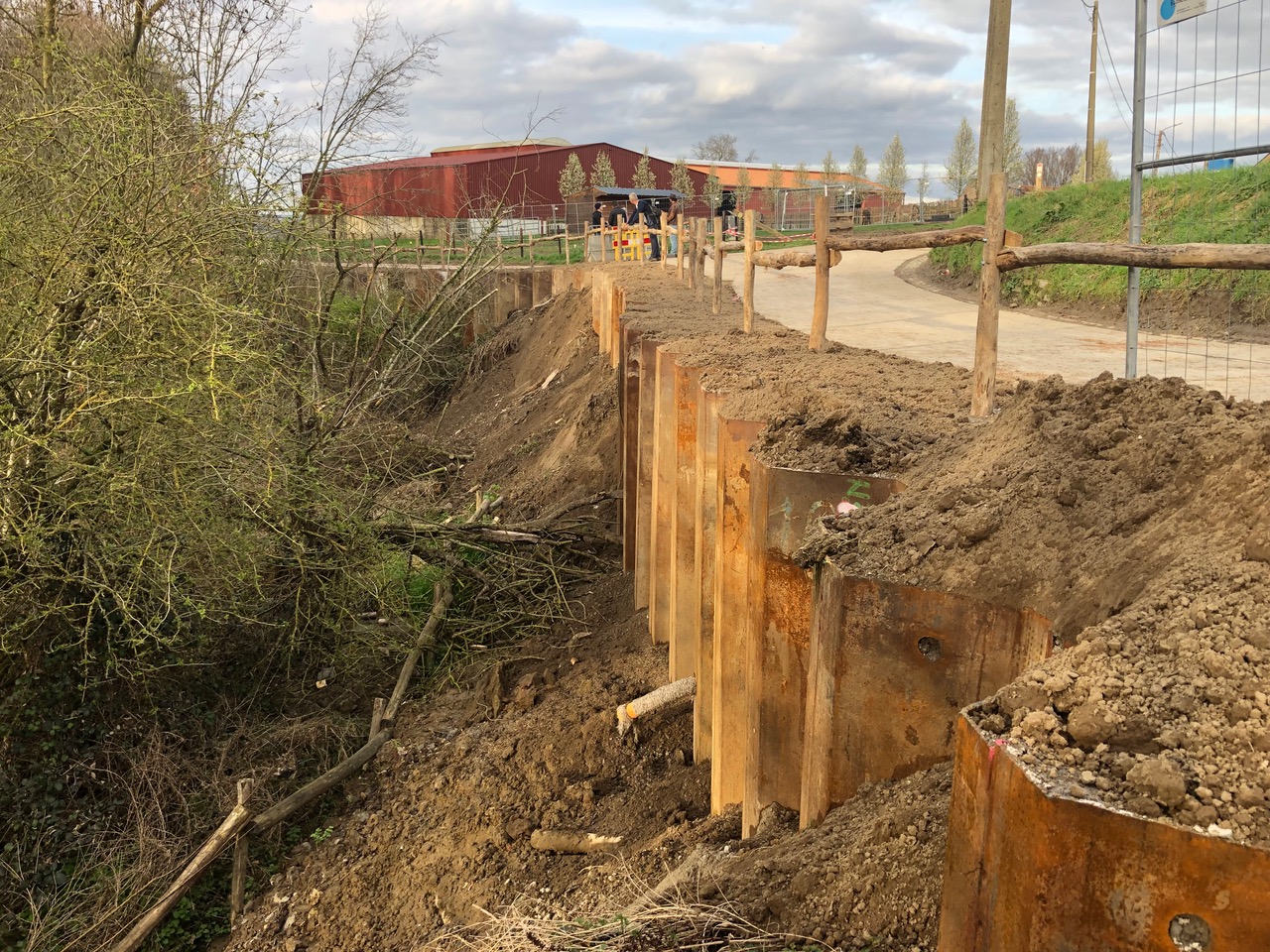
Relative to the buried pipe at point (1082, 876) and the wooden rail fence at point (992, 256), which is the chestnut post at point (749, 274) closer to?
the wooden rail fence at point (992, 256)

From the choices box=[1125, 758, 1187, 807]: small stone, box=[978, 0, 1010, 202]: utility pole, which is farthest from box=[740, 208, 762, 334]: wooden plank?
box=[978, 0, 1010, 202]: utility pole

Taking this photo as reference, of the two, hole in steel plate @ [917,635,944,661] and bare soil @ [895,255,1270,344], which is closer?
hole in steel plate @ [917,635,944,661]

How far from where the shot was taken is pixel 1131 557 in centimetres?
230

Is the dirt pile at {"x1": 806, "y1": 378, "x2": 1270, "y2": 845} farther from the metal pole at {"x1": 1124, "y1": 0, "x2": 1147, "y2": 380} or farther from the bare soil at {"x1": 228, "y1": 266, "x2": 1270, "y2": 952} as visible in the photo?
the metal pole at {"x1": 1124, "y1": 0, "x2": 1147, "y2": 380}

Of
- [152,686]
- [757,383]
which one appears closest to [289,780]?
[152,686]

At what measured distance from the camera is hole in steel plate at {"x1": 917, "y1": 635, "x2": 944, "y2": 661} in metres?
2.49

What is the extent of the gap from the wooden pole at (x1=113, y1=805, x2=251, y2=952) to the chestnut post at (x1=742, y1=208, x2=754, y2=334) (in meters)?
6.04

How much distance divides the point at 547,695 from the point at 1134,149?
5.07 meters

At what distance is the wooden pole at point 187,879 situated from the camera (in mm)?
4680

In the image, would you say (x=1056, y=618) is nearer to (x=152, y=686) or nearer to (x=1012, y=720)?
(x=1012, y=720)

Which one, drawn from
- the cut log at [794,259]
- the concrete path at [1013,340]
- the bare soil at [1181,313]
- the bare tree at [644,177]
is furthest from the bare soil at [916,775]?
the bare tree at [644,177]

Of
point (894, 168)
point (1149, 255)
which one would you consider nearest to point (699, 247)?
point (1149, 255)

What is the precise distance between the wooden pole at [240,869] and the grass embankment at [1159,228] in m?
9.65

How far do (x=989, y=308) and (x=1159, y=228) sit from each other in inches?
430
